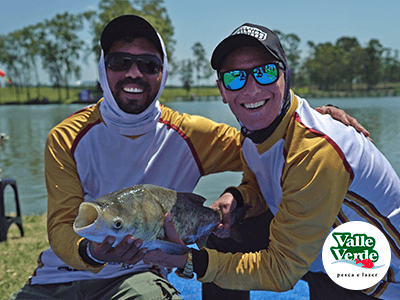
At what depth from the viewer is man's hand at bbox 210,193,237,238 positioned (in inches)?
112

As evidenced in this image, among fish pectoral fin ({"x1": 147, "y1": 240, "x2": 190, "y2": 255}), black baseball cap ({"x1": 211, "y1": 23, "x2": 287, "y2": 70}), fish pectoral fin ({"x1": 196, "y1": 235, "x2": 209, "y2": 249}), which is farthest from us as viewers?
fish pectoral fin ({"x1": 196, "y1": 235, "x2": 209, "y2": 249})

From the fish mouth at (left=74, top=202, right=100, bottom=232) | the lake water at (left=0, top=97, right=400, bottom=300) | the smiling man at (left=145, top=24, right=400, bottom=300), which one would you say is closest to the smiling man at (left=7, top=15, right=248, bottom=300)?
the smiling man at (left=145, top=24, right=400, bottom=300)

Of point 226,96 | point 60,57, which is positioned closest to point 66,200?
point 226,96

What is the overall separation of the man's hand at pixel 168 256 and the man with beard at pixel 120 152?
53 cm

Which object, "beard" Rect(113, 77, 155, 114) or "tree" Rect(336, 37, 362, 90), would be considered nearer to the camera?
"beard" Rect(113, 77, 155, 114)

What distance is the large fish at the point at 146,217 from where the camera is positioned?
1.85 meters

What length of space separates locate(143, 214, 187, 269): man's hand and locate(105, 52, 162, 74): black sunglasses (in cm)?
145

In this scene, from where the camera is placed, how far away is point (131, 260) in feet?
6.93

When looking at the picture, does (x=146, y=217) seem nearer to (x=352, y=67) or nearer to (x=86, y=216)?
(x=86, y=216)

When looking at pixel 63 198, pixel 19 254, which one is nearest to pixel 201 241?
pixel 63 198

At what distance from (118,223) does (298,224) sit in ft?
3.50

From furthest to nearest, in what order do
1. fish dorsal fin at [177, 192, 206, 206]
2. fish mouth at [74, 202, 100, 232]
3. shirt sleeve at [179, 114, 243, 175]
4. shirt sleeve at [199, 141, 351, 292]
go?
1. shirt sleeve at [179, 114, 243, 175]
2. fish dorsal fin at [177, 192, 206, 206]
3. shirt sleeve at [199, 141, 351, 292]
4. fish mouth at [74, 202, 100, 232]

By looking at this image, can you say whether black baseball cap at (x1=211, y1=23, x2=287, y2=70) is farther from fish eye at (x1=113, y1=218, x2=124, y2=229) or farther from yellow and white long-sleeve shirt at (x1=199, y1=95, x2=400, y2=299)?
fish eye at (x1=113, y1=218, x2=124, y2=229)

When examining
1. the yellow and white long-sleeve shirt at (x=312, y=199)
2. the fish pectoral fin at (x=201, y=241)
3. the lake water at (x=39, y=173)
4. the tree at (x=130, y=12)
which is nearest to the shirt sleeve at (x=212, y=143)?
the fish pectoral fin at (x=201, y=241)
